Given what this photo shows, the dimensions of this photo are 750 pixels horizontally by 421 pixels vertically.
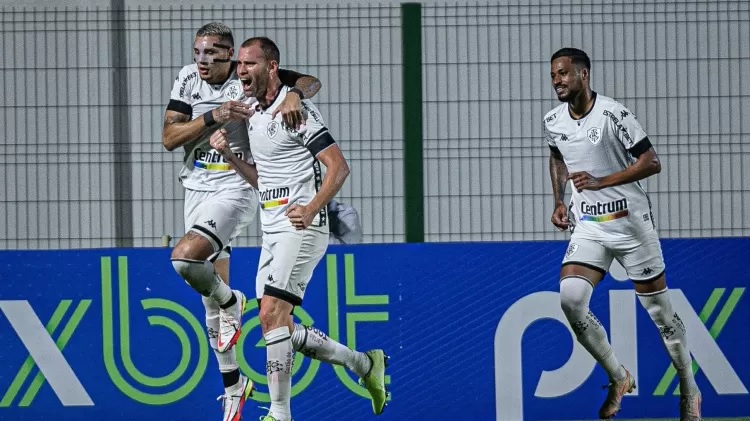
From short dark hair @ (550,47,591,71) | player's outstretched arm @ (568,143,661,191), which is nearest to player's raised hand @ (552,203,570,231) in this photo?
player's outstretched arm @ (568,143,661,191)

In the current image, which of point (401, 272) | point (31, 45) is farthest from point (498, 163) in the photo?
point (31, 45)

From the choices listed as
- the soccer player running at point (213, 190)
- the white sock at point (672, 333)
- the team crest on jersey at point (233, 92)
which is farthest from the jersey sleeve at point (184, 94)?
the white sock at point (672, 333)

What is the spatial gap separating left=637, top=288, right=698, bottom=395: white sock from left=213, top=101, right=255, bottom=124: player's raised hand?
8.58 feet

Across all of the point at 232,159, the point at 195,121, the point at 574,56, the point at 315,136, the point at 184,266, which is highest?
the point at 574,56

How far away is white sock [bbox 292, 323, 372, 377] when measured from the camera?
27.1ft

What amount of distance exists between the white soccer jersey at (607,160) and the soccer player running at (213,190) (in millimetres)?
1619

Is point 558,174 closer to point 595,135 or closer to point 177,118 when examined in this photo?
point 595,135

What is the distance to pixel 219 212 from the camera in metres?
8.88

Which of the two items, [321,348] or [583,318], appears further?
[583,318]

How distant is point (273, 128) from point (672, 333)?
2700 millimetres

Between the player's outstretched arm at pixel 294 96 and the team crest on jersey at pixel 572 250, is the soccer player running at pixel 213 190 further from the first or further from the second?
the team crest on jersey at pixel 572 250

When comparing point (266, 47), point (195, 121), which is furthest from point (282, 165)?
point (195, 121)

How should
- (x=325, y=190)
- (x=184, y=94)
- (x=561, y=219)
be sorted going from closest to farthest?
(x=325, y=190) < (x=561, y=219) < (x=184, y=94)

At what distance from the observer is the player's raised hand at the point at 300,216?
774 cm
